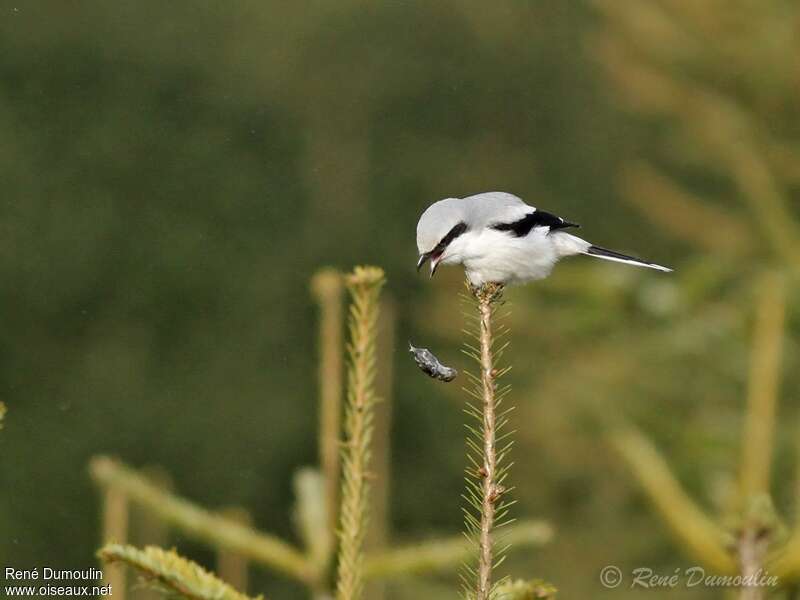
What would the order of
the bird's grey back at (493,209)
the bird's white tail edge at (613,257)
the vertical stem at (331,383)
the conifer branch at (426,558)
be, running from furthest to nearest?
the bird's white tail edge at (613,257) < the bird's grey back at (493,209) < the conifer branch at (426,558) < the vertical stem at (331,383)

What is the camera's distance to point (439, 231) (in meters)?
2.94

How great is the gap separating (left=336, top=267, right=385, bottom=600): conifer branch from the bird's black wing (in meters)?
1.37

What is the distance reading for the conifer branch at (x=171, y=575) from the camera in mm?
1674

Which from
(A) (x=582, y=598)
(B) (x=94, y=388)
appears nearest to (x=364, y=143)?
(B) (x=94, y=388)

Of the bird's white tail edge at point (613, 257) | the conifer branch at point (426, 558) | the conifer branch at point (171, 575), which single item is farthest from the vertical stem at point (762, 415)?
the conifer branch at point (171, 575)

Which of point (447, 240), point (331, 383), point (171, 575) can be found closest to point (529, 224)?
point (447, 240)

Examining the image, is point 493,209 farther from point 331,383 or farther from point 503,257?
point 331,383

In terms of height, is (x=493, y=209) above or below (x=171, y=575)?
above

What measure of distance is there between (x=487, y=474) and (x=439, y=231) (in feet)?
4.34

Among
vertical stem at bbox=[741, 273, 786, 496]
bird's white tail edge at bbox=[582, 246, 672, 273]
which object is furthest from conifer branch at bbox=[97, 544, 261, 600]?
bird's white tail edge at bbox=[582, 246, 672, 273]

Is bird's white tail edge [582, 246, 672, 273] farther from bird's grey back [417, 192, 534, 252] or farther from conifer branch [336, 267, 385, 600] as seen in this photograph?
conifer branch [336, 267, 385, 600]

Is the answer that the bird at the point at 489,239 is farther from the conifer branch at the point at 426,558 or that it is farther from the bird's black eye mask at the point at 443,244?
the conifer branch at the point at 426,558

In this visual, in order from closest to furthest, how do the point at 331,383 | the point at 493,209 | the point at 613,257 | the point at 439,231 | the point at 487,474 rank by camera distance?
the point at 487,474 → the point at 331,383 → the point at 439,231 → the point at 493,209 → the point at 613,257

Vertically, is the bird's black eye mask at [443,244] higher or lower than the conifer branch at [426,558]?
higher
